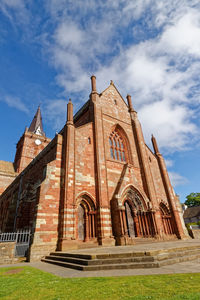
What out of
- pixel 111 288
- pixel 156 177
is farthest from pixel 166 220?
pixel 111 288

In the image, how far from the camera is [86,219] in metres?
14.0

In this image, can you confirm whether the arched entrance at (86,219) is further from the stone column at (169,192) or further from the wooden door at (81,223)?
the stone column at (169,192)

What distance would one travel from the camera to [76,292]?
4184 millimetres

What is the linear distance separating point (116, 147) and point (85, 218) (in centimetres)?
932

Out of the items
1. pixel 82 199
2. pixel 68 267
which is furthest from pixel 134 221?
pixel 68 267

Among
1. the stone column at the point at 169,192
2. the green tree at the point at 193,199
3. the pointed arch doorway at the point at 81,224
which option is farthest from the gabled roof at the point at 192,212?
the pointed arch doorway at the point at 81,224

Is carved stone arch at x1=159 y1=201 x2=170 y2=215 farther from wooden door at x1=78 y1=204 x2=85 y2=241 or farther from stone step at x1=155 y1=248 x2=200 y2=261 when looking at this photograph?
stone step at x1=155 y1=248 x2=200 y2=261

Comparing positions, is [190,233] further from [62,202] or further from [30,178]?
[30,178]

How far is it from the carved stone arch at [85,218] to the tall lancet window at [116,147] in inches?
258

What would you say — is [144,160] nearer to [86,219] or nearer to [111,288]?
[86,219]

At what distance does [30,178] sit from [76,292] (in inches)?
699

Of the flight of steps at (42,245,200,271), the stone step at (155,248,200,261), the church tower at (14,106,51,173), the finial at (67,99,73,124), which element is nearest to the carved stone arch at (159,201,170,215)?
the stone step at (155,248,200,261)

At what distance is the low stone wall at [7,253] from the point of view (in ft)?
33.2

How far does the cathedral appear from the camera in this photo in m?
12.3
